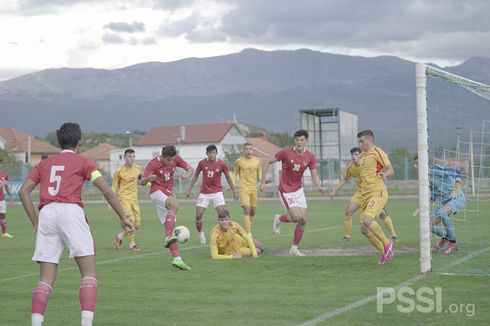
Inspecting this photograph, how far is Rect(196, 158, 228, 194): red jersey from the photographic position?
58.7 ft

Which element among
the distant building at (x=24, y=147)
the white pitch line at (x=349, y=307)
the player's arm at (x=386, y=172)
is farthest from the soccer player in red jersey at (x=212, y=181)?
the distant building at (x=24, y=147)

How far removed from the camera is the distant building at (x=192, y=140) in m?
114

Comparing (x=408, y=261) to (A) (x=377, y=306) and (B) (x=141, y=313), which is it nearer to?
(A) (x=377, y=306)

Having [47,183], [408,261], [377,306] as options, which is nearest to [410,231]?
[408,261]

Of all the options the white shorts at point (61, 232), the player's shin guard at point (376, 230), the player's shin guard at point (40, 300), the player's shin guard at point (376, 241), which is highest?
Result: the white shorts at point (61, 232)

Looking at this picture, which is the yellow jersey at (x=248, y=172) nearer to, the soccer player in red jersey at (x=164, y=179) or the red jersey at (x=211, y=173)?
the red jersey at (x=211, y=173)

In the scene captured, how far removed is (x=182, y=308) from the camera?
969 centimetres

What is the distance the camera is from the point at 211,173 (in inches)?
712

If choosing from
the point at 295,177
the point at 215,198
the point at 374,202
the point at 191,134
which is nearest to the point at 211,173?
the point at 215,198

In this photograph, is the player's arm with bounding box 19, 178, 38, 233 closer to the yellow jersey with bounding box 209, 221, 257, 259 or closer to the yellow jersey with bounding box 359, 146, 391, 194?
the yellow jersey with bounding box 209, 221, 257, 259

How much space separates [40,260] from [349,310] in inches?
134

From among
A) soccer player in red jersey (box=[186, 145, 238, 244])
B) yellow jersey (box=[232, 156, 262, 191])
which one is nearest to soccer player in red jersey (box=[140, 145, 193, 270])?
soccer player in red jersey (box=[186, 145, 238, 244])

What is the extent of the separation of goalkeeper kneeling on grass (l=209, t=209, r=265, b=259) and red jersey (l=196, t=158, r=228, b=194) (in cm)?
307

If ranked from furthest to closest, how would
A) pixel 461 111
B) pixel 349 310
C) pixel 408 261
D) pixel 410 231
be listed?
1. pixel 410 231
2. pixel 461 111
3. pixel 408 261
4. pixel 349 310
